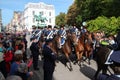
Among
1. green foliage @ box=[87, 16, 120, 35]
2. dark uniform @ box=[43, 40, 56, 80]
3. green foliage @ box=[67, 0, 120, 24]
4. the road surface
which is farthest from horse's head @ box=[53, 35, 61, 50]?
green foliage @ box=[67, 0, 120, 24]

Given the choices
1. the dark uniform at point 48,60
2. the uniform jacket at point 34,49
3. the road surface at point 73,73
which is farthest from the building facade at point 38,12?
the dark uniform at point 48,60

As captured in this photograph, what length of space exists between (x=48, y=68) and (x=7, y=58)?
2.49 metres

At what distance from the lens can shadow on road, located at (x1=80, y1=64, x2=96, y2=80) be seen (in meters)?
15.5

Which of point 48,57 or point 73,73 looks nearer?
point 48,57

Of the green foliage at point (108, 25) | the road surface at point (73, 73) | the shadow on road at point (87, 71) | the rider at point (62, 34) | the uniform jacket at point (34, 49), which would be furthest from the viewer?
the green foliage at point (108, 25)

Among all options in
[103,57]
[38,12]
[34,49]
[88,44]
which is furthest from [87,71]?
[38,12]

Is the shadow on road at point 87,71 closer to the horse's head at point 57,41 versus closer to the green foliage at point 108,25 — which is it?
the horse's head at point 57,41

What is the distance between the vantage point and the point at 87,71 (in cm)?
1692

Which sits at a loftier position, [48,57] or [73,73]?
[48,57]

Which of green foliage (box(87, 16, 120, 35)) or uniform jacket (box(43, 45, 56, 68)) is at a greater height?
uniform jacket (box(43, 45, 56, 68))

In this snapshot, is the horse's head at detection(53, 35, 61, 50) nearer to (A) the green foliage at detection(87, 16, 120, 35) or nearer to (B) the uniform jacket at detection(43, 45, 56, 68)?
(B) the uniform jacket at detection(43, 45, 56, 68)

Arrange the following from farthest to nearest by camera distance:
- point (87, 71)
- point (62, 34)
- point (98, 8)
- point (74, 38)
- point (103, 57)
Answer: point (98, 8), point (62, 34), point (74, 38), point (87, 71), point (103, 57)

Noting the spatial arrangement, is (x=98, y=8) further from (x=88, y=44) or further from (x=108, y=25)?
(x=88, y=44)

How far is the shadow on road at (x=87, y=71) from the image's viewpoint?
15520mm
